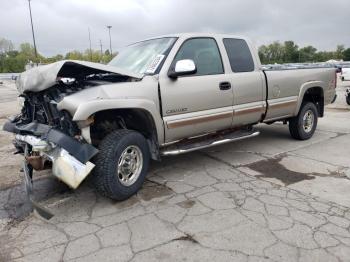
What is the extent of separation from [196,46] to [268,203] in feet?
7.95

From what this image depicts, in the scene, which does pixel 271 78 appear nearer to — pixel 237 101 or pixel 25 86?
pixel 237 101

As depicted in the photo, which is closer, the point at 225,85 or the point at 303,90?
the point at 225,85

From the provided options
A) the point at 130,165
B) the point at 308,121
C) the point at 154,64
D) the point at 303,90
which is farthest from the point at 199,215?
the point at 308,121

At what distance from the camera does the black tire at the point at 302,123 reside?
23.7 ft

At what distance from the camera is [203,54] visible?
17.9 ft

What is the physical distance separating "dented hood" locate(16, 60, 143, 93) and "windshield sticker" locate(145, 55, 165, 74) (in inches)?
8.2

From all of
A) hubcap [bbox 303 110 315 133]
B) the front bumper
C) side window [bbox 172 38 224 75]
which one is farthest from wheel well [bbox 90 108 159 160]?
hubcap [bbox 303 110 315 133]

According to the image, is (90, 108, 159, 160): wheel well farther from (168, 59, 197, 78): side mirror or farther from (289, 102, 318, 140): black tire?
(289, 102, 318, 140): black tire

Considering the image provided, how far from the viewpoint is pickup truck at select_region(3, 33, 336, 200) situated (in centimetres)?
409

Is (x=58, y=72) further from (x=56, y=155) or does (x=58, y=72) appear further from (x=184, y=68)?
(x=184, y=68)

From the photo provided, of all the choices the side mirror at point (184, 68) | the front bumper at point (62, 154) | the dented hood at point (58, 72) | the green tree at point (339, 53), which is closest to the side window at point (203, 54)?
the side mirror at point (184, 68)

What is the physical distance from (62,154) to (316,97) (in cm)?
560

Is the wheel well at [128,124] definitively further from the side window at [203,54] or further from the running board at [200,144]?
the side window at [203,54]

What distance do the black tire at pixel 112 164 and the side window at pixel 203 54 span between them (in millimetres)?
1404
